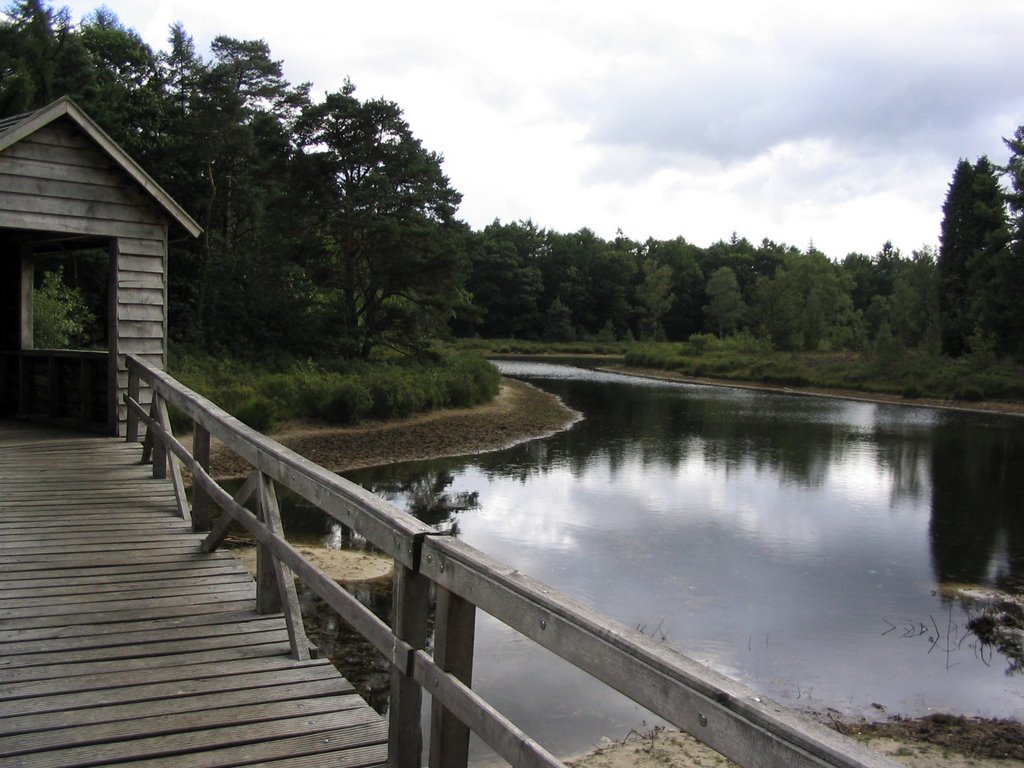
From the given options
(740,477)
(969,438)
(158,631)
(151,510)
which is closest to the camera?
(158,631)

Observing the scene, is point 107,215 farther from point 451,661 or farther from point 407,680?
point 451,661

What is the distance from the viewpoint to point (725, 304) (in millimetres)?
81562

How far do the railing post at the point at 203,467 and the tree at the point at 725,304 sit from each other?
75440 mm

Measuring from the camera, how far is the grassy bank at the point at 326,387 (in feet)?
67.3

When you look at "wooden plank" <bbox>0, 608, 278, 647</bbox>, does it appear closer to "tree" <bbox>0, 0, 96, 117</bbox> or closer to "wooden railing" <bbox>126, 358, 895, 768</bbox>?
"wooden railing" <bbox>126, 358, 895, 768</bbox>

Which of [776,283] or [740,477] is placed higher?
[776,283]

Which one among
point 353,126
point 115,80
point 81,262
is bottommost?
point 81,262

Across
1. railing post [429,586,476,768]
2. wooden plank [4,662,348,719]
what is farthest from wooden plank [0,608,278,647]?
railing post [429,586,476,768]

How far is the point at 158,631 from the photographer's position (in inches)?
178

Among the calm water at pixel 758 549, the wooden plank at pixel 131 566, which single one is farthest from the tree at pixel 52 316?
the wooden plank at pixel 131 566

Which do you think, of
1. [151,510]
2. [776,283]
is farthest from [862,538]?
[776,283]

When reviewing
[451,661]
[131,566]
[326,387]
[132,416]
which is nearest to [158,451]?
[132,416]

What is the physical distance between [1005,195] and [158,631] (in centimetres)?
4609

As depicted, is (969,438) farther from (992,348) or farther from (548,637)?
(548,637)
